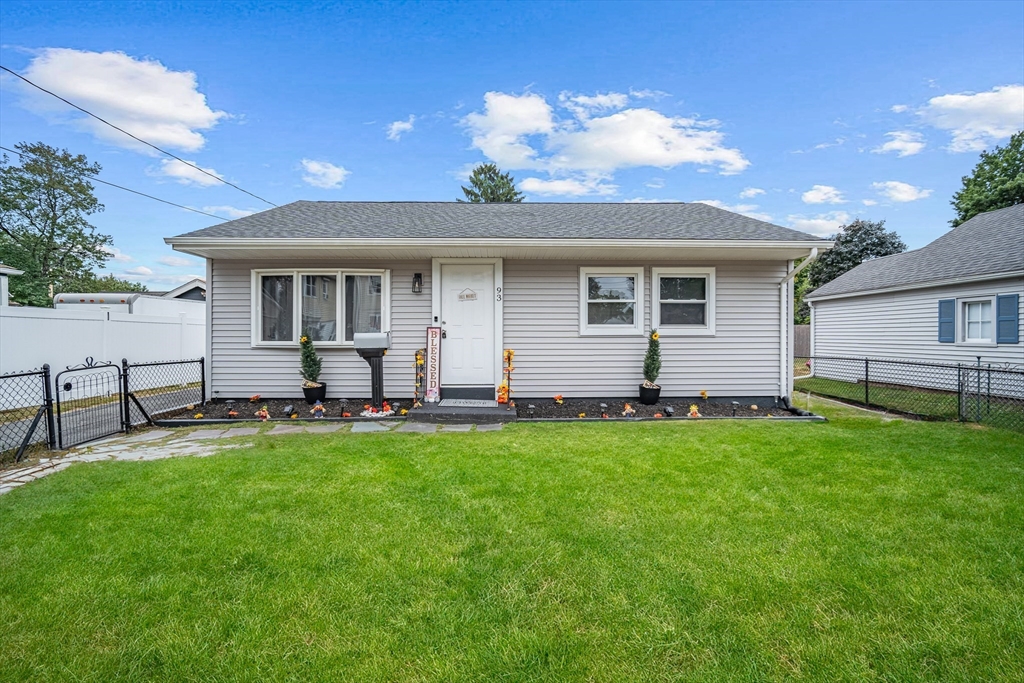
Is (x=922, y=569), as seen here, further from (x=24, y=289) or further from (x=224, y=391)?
(x=24, y=289)

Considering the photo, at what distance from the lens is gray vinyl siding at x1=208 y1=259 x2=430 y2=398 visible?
276 inches

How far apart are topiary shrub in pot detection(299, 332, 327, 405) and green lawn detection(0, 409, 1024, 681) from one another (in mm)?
2856

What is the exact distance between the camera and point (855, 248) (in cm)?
2458

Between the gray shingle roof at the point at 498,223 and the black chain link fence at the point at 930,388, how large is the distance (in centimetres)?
324

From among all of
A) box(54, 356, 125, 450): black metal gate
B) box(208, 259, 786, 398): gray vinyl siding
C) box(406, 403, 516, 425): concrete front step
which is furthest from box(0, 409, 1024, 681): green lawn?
box(208, 259, 786, 398): gray vinyl siding

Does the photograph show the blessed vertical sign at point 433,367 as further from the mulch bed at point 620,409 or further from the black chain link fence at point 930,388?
the black chain link fence at point 930,388

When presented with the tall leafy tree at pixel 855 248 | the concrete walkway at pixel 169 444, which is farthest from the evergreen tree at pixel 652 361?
the tall leafy tree at pixel 855 248

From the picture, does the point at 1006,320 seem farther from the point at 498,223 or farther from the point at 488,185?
the point at 488,185

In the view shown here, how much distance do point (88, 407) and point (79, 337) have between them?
261 cm

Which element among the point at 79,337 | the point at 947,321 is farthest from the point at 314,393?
the point at 947,321

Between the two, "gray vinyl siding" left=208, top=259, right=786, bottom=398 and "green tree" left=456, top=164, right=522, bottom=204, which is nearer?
"gray vinyl siding" left=208, top=259, right=786, bottom=398

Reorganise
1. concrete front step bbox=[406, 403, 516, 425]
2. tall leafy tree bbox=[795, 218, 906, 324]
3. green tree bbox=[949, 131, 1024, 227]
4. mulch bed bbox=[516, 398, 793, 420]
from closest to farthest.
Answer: concrete front step bbox=[406, 403, 516, 425] < mulch bed bbox=[516, 398, 793, 420] < green tree bbox=[949, 131, 1024, 227] < tall leafy tree bbox=[795, 218, 906, 324]

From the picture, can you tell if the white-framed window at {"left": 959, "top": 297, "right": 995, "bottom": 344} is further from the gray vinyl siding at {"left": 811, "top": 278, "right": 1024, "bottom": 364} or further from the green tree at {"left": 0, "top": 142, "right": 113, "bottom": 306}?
the green tree at {"left": 0, "top": 142, "right": 113, "bottom": 306}

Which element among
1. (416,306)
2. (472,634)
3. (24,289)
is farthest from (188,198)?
(472,634)
